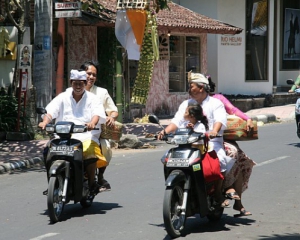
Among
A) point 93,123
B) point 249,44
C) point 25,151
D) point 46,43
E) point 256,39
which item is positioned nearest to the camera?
point 93,123

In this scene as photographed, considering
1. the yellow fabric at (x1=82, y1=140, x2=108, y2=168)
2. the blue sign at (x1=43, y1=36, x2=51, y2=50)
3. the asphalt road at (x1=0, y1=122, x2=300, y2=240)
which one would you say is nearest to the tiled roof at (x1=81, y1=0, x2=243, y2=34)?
the blue sign at (x1=43, y1=36, x2=51, y2=50)

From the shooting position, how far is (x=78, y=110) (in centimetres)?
812

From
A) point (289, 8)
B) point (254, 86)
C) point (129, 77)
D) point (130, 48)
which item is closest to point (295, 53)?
point (289, 8)

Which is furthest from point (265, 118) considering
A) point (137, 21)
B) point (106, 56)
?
point (137, 21)

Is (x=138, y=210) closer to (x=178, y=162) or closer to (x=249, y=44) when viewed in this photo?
(x=178, y=162)

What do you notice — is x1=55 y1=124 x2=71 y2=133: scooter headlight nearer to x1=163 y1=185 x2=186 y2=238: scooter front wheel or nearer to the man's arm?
the man's arm

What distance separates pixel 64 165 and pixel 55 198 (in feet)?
1.22

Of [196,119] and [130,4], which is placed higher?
[130,4]

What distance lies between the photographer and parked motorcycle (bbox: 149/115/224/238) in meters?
6.75

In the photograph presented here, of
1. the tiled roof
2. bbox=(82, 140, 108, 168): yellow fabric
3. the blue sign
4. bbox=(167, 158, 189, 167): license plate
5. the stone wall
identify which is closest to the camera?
bbox=(167, 158, 189, 167): license plate

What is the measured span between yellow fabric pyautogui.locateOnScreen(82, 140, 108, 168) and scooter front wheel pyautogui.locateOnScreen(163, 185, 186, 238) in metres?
1.50

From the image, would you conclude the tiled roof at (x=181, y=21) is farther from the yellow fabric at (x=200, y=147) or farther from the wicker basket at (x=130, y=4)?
the yellow fabric at (x=200, y=147)

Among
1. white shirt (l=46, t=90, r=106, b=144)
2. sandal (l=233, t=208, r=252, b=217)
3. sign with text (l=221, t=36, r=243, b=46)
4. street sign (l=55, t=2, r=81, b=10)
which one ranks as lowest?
sandal (l=233, t=208, r=252, b=217)

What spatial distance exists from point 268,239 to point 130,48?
1008 centimetres
